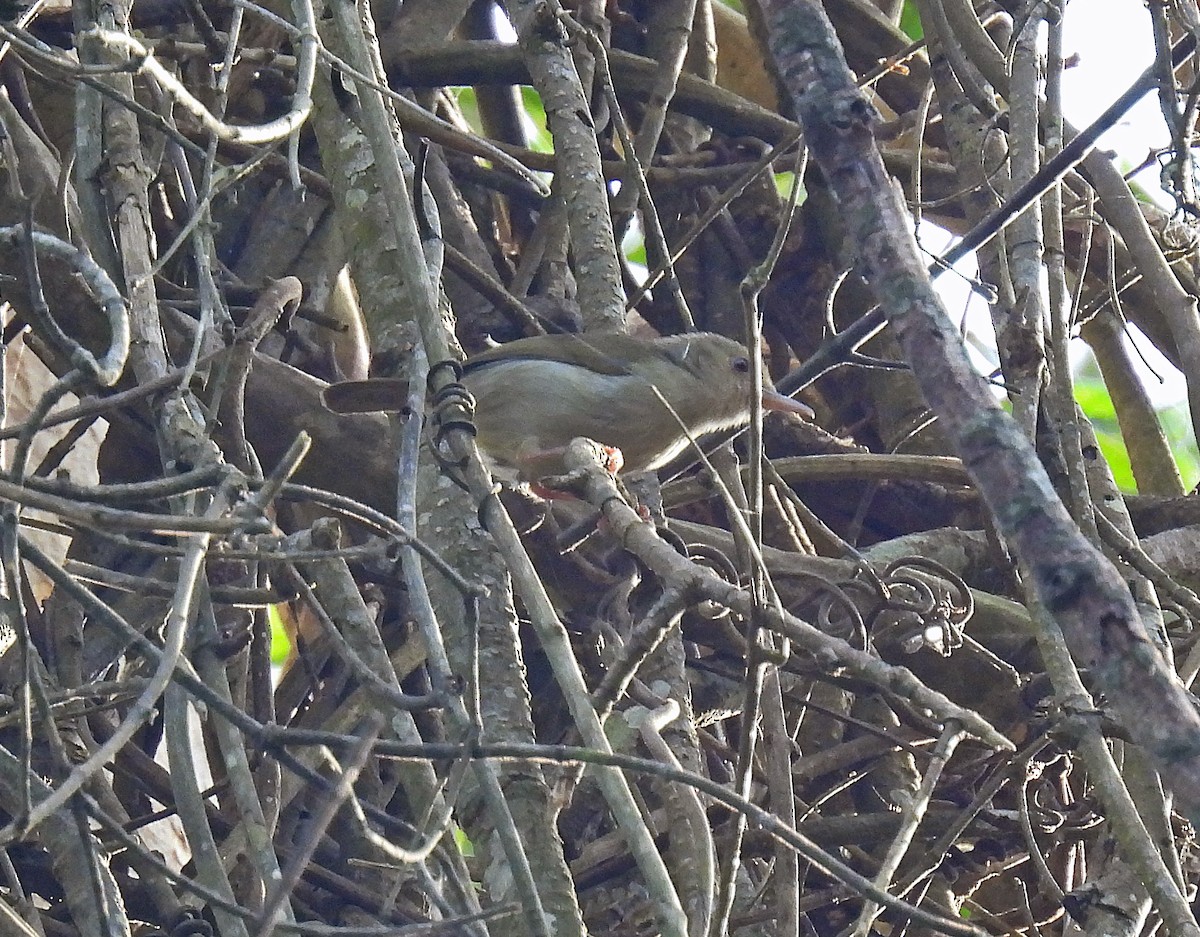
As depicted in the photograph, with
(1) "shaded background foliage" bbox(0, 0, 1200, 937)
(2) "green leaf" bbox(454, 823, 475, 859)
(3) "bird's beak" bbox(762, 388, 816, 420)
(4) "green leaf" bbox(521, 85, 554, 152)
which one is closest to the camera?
(1) "shaded background foliage" bbox(0, 0, 1200, 937)

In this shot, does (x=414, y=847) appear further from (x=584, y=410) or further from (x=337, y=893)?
(x=584, y=410)

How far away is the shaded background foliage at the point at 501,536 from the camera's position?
6.14 feet

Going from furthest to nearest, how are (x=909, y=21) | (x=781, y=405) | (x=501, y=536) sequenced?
1. (x=909, y=21)
2. (x=781, y=405)
3. (x=501, y=536)

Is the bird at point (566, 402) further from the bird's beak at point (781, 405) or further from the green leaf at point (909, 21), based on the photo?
the green leaf at point (909, 21)

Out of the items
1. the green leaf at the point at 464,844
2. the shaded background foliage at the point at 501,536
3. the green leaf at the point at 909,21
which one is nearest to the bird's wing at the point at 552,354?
the shaded background foliage at the point at 501,536

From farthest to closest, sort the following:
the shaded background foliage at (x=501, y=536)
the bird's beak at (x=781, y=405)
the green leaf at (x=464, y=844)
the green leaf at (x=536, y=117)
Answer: the green leaf at (x=536, y=117) < the bird's beak at (x=781, y=405) < the green leaf at (x=464, y=844) < the shaded background foliage at (x=501, y=536)

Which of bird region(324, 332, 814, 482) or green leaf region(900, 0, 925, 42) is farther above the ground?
green leaf region(900, 0, 925, 42)

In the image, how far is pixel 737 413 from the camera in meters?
4.58

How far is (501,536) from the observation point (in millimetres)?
1882

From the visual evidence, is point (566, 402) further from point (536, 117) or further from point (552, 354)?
point (536, 117)

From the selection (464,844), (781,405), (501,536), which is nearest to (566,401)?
(781,405)

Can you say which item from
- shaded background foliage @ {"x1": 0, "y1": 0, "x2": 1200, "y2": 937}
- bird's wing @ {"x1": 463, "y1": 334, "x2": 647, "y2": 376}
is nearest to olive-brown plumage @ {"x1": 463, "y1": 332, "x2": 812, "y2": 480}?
bird's wing @ {"x1": 463, "y1": 334, "x2": 647, "y2": 376}

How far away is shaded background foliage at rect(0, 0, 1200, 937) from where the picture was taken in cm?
187

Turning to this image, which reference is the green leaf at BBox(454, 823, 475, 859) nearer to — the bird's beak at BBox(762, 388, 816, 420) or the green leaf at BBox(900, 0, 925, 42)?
the bird's beak at BBox(762, 388, 816, 420)
